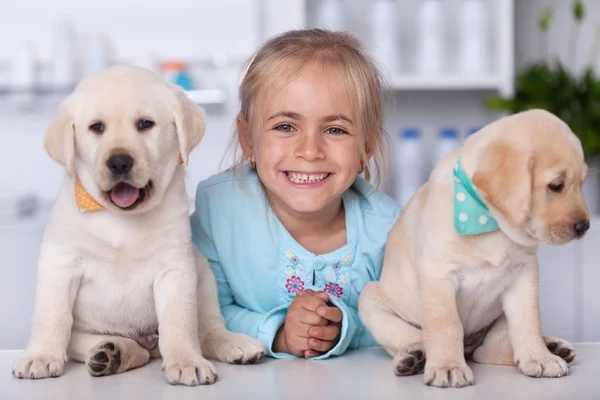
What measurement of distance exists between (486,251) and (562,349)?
209 mm

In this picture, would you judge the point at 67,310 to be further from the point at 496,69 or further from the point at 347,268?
the point at 496,69

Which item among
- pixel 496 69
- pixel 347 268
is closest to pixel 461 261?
pixel 347 268

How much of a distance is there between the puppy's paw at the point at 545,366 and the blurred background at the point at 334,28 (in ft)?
5.33

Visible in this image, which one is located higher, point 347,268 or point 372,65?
point 372,65

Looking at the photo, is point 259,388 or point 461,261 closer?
point 259,388

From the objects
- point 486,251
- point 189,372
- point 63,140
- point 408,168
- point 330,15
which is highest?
point 330,15

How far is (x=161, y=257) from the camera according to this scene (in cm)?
131

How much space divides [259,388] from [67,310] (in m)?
0.35

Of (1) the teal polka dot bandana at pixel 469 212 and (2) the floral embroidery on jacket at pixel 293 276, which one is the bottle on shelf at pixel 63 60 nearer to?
(2) the floral embroidery on jacket at pixel 293 276

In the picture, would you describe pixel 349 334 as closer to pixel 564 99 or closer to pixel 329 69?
pixel 329 69

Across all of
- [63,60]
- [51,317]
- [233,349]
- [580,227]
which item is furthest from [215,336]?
[63,60]

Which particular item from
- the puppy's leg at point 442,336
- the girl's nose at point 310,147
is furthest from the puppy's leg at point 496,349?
the girl's nose at point 310,147

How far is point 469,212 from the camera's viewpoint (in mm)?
1188

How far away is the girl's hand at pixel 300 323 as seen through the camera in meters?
1.43
